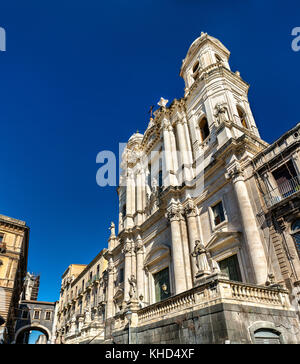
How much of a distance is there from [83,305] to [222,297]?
35560 mm

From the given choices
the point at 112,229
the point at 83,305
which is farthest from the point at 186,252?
the point at 83,305

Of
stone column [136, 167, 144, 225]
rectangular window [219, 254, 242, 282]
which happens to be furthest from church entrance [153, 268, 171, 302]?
stone column [136, 167, 144, 225]

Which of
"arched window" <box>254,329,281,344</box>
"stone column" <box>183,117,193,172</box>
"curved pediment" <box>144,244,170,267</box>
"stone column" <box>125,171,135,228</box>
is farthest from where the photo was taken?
"stone column" <box>125,171,135,228</box>

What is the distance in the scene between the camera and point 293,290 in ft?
37.9

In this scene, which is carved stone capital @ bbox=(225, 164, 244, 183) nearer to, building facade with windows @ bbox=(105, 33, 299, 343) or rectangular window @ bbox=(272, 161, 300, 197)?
building facade with windows @ bbox=(105, 33, 299, 343)

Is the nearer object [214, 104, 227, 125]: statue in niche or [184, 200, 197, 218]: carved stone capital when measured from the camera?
[184, 200, 197, 218]: carved stone capital

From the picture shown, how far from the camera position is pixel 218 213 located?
1755cm

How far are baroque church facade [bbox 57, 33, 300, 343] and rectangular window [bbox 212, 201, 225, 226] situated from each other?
0.28ft

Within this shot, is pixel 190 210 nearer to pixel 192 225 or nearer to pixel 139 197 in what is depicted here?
pixel 192 225

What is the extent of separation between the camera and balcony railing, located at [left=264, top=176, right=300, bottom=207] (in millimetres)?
13115

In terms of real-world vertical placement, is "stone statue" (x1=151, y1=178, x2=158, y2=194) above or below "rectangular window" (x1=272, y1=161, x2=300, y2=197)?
above

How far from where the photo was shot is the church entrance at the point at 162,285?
19.7 meters

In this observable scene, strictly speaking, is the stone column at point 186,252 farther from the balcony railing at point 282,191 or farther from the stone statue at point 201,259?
the balcony railing at point 282,191

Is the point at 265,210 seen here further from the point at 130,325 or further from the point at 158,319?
the point at 130,325
